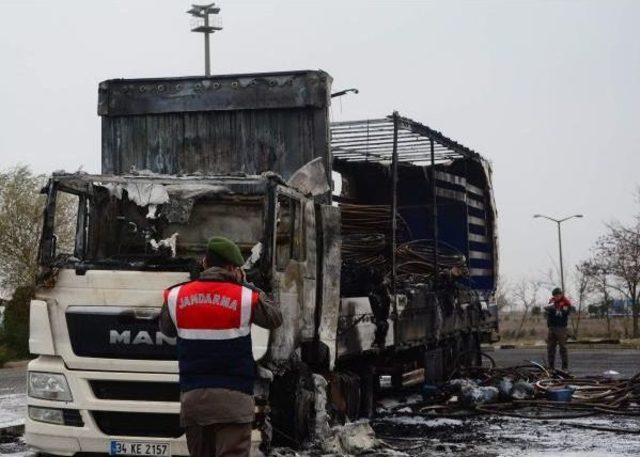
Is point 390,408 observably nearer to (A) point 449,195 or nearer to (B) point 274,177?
(A) point 449,195

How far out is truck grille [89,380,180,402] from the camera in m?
7.93

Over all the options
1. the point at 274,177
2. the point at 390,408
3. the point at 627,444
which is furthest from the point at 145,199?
the point at 390,408

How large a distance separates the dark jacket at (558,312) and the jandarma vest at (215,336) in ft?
49.1

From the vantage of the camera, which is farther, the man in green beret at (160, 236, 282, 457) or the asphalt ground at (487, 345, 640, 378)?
the asphalt ground at (487, 345, 640, 378)

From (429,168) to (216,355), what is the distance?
1003 centimetres

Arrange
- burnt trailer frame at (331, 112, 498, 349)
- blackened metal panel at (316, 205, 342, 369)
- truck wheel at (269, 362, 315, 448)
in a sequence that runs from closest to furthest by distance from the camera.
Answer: truck wheel at (269, 362, 315, 448) < blackened metal panel at (316, 205, 342, 369) < burnt trailer frame at (331, 112, 498, 349)

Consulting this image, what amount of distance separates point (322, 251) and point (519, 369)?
7471mm

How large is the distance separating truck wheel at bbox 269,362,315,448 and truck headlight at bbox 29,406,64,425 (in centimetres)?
182

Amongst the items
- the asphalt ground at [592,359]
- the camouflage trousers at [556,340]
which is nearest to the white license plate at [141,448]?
the asphalt ground at [592,359]

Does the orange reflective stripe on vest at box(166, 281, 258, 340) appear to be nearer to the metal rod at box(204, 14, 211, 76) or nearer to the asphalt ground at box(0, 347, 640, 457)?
the asphalt ground at box(0, 347, 640, 457)

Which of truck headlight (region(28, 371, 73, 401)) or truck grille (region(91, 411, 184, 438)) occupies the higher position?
truck headlight (region(28, 371, 73, 401))

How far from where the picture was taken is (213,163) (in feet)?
36.4

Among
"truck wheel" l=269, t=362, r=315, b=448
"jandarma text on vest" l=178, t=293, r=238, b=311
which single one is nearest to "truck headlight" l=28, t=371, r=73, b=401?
"truck wheel" l=269, t=362, r=315, b=448

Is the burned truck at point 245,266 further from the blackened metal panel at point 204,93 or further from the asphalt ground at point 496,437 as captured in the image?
the asphalt ground at point 496,437
